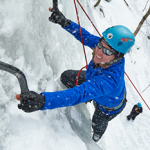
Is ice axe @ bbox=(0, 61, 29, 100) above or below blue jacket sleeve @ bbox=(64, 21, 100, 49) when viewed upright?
below

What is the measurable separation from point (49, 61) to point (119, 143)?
3.02m

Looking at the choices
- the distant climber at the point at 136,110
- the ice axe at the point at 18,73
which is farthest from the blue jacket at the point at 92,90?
the distant climber at the point at 136,110

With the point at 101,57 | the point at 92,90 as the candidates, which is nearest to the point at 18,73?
the point at 92,90

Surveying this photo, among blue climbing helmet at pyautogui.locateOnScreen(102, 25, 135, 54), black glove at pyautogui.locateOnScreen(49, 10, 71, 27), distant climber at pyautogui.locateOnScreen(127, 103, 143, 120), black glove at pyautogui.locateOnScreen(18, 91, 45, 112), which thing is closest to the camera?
black glove at pyautogui.locateOnScreen(18, 91, 45, 112)

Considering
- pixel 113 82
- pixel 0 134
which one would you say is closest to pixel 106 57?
pixel 113 82

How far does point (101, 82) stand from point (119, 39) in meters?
0.62

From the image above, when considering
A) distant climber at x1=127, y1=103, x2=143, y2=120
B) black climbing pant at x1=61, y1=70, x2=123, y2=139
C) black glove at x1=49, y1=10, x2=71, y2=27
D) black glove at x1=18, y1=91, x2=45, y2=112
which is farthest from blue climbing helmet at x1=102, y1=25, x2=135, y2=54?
distant climber at x1=127, y1=103, x2=143, y2=120

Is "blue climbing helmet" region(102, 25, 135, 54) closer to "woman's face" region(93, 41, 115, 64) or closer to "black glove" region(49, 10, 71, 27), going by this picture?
"woman's face" region(93, 41, 115, 64)

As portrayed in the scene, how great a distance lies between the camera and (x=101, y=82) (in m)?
1.65

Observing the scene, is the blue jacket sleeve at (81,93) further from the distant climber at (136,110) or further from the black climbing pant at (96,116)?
the distant climber at (136,110)

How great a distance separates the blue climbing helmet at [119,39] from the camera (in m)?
1.86

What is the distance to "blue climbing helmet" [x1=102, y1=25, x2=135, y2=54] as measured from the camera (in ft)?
6.10

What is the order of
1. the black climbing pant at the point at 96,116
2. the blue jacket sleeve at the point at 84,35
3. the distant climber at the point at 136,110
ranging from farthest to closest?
the distant climber at the point at 136,110, the black climbing pant at the point at 96,116, the blue jacket sleeve at the point at 84,35

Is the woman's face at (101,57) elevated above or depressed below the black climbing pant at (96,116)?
above
